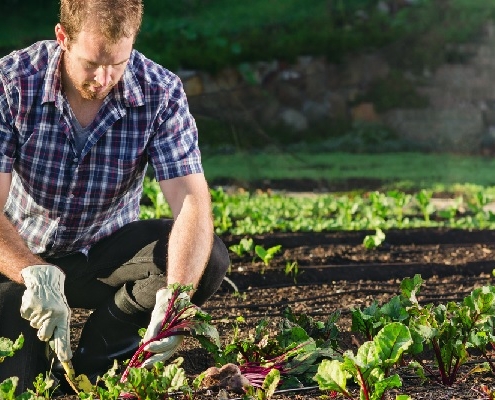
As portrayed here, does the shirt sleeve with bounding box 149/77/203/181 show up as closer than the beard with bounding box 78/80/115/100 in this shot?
No

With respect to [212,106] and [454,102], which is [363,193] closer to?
[212,106]

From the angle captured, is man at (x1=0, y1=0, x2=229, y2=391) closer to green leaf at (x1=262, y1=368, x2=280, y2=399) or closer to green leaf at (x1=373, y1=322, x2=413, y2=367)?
green leaf at (x1=262, y1=368, x2=280, y2=399)

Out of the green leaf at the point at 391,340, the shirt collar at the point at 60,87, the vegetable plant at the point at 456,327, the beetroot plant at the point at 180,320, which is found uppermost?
the shirt collar at the point at 60,87

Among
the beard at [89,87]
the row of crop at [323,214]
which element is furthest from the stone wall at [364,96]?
the beard at [89,87]

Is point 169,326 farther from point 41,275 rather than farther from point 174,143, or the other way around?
point 174,143

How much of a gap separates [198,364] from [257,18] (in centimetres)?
1015

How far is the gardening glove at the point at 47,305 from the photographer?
3068 millimetres

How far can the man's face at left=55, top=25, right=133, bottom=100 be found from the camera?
10.7ft

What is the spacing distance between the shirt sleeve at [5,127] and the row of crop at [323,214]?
122 inches

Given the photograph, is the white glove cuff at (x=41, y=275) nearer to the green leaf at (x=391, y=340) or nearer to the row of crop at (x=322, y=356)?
the row of crop at (x=322, y=356)

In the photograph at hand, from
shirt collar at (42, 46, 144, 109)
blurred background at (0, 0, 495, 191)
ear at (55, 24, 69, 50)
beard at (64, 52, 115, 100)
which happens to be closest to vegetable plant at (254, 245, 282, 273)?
shirt collar at (42, 46, 144, 109)

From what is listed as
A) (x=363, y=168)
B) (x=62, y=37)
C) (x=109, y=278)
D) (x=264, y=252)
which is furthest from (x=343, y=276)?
(x=363, y=168)

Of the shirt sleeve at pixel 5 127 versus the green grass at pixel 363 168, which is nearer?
the shirt sleeve at pixel 5 127

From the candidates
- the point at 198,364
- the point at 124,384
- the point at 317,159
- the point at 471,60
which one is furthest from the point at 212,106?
the point at 124,384
